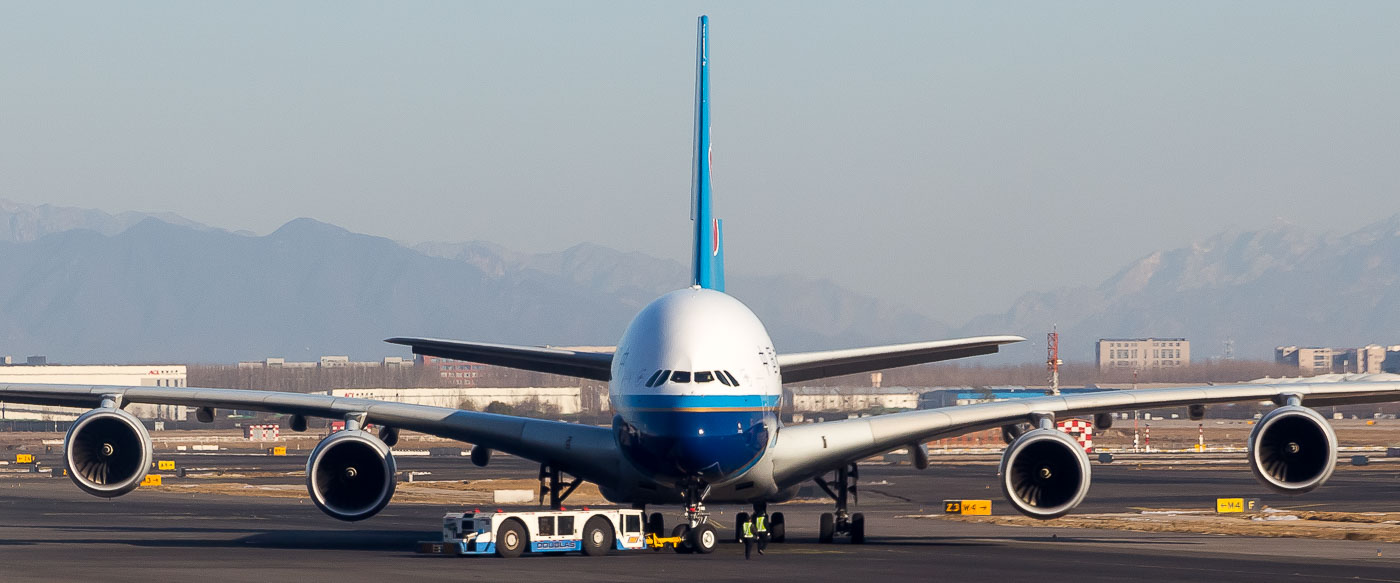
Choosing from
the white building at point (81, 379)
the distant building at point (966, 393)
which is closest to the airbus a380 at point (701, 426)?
the distant building at point (966, 393)

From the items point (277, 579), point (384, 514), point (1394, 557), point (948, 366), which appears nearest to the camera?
point (277, 579)

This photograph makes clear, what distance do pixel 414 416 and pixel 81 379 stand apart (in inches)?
6291

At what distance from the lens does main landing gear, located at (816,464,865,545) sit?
3384 centimetres

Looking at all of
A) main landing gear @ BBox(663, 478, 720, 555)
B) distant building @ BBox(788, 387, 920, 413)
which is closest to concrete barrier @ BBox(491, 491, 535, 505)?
main landing gear @ BBox(663, 478, 720, 555)

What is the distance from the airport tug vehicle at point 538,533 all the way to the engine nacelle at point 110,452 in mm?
5738

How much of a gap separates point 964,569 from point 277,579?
10.5 meters

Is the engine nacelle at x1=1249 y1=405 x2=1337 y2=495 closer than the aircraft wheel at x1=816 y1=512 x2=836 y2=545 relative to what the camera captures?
Yes

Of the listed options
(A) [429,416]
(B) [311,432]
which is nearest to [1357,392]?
(A) [429,416]

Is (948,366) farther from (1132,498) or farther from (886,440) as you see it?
(886,440)

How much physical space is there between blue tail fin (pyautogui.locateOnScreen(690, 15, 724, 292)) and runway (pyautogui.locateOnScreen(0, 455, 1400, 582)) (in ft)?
18.0

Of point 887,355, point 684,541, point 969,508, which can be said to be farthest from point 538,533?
point 969,508

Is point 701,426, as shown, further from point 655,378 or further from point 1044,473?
point 1044,473

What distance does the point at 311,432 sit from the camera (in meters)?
151

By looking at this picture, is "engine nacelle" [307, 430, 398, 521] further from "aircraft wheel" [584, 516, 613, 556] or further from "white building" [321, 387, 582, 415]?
"white building" [321, 387, 582, 415]
